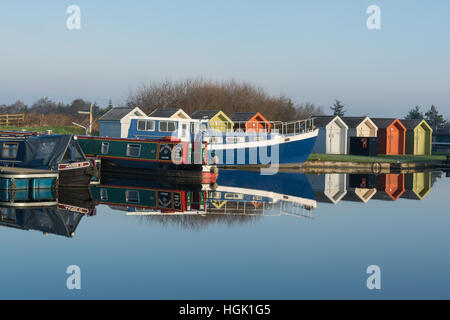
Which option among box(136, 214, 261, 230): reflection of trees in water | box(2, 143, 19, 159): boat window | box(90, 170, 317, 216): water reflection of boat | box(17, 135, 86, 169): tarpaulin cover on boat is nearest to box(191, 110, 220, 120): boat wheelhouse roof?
box(90, 170, 317, 216): water reflection of boat

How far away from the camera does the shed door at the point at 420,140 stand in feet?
178

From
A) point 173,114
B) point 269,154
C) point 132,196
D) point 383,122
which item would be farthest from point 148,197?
point 383,122

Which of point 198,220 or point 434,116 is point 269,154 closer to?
point 198,220

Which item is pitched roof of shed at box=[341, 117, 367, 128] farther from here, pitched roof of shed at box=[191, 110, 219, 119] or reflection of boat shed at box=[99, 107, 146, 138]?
reflection of boat shed at box=[99, 107, 146, 138]

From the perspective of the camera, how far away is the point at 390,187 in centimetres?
2928

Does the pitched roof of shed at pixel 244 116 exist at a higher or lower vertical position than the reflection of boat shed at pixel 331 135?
higher

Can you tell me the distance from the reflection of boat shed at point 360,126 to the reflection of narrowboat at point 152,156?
2265cm

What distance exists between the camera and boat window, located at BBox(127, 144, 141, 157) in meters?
31.3

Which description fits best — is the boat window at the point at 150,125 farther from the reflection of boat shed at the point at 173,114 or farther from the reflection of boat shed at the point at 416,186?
the reflection of boat shed at the point at 416,186

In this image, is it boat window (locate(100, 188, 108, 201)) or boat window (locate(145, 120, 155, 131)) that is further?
boat window (locate(145, 120, 155, 131))

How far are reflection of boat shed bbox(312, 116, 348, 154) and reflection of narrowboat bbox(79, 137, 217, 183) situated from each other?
62.9ft

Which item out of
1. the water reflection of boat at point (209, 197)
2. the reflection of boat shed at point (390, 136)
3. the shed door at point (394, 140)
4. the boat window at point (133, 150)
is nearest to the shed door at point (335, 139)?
the reflection of boat shed at point (390, 136)
